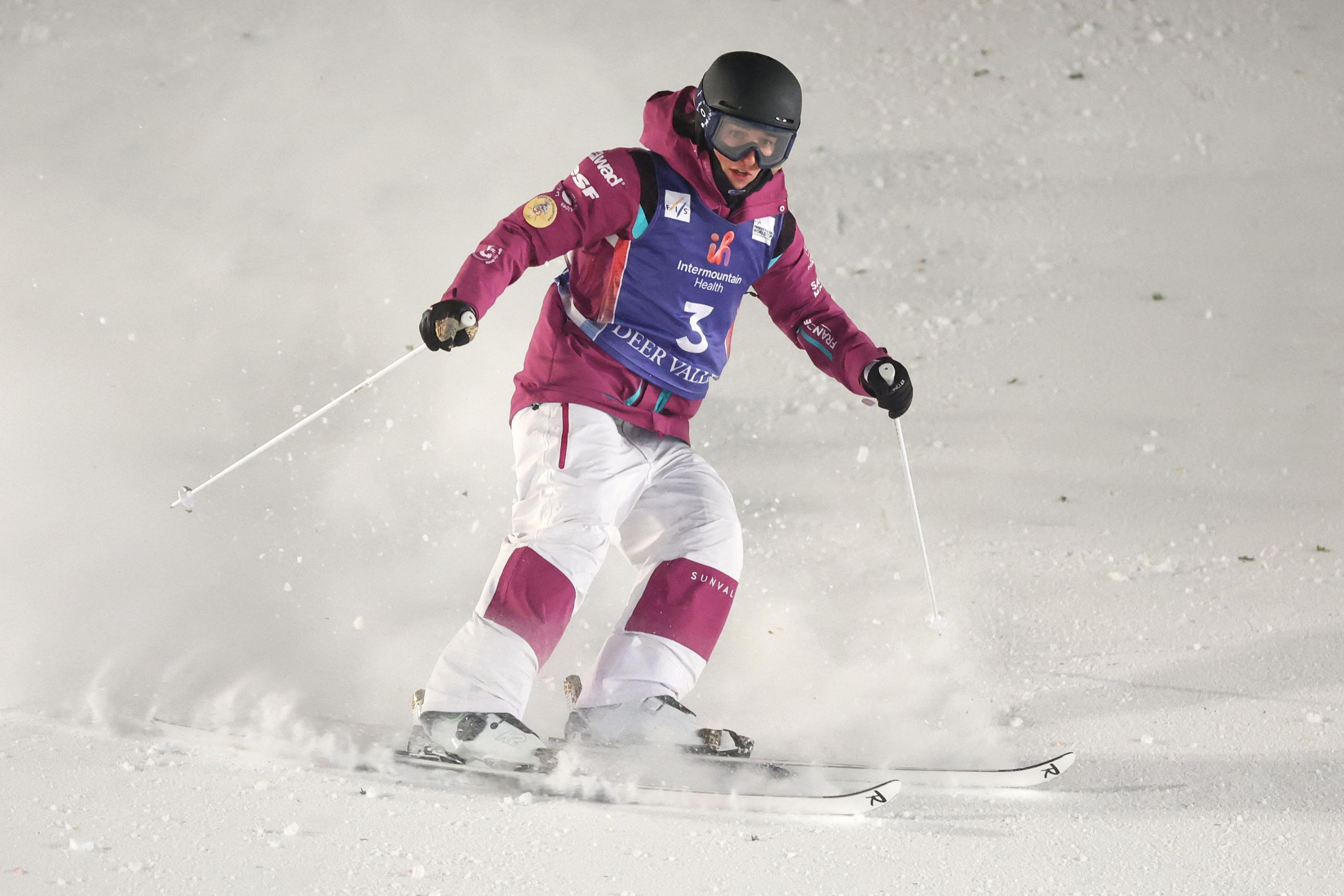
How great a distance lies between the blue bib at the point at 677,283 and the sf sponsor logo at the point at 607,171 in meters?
0.07

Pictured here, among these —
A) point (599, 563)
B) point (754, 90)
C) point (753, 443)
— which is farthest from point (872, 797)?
point (753, 443)

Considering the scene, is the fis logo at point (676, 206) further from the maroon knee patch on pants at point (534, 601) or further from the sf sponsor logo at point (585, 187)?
the maroon knee patch on pants at point (534, 601)

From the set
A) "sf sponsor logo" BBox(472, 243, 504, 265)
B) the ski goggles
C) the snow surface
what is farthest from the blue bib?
the snow surface

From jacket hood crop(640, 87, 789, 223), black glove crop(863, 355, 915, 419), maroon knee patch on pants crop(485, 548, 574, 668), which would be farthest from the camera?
black glove crop(863, 355, 915, 419)

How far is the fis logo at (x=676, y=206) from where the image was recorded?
2.46 m

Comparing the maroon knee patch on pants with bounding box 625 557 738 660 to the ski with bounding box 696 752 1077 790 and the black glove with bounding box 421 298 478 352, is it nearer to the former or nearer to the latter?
the ski with bounding box 696 752 1077 790

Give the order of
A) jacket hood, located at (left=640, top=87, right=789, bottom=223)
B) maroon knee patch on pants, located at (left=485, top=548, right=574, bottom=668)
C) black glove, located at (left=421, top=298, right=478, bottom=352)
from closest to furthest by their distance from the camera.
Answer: black glove, located at (left=421, top=298, right=478, bottom=352) → maroon knee patch on pants, located at (left=485, top=548, right=574, bottom=668) → jacket hood, located at (left=640, top=87, right=789, bottom=223)

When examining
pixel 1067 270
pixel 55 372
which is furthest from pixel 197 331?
pixel 1067 270

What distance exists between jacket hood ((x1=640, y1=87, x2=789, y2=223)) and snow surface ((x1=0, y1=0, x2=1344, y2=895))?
1.17m

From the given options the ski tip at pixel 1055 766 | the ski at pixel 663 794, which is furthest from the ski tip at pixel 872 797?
the ski tip at pixel 1055 766

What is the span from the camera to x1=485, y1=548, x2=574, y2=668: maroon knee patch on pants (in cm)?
233

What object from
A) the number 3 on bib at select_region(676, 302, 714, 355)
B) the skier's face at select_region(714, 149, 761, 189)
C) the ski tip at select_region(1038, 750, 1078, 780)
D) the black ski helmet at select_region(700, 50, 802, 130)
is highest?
the black ski helmet at select_region(700, 50, 802, 130)

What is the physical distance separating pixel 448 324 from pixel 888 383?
96 centimetres

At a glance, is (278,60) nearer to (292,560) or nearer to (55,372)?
(55,372)
